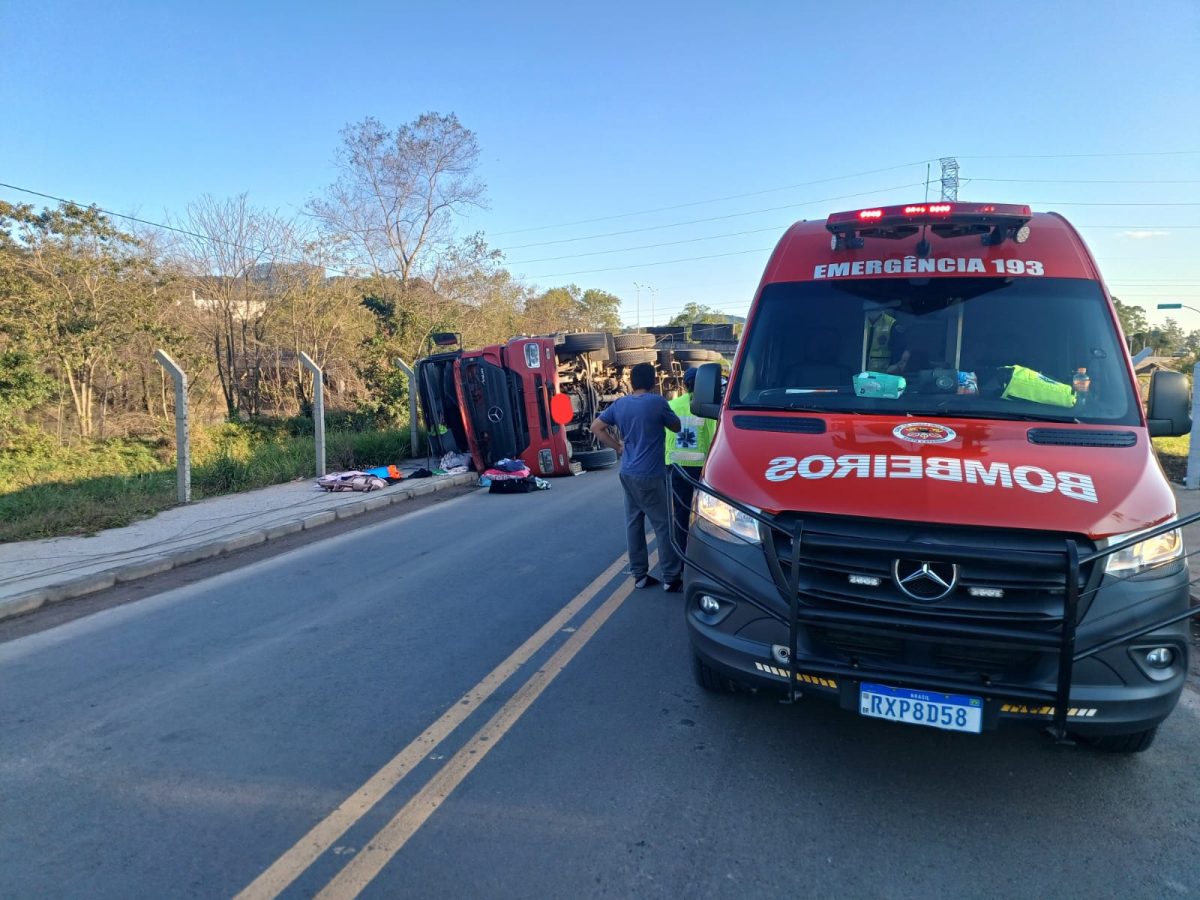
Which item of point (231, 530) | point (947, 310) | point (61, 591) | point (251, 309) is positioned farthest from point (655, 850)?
point (251, 309)

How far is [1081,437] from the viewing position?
11.2ft

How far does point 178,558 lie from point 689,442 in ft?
17.7

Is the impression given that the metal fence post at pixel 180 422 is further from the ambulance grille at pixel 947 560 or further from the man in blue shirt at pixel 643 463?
the ambulance grille at pixel 947 560

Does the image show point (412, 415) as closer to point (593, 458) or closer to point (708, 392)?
point (593, 458)

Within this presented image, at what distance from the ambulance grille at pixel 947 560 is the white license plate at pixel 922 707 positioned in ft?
1.06

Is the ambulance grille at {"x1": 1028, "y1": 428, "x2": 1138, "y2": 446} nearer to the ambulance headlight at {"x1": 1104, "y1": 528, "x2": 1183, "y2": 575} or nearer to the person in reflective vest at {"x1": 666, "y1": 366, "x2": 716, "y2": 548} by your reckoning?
the ambulance headlight at {"x1": 1104, "y1": 528, "x2": 1183, "y2": 575}

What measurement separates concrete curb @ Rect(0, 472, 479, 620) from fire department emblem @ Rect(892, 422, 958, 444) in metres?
6.81

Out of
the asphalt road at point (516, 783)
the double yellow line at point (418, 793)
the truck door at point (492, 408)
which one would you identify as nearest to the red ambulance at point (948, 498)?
the asphalt road at point (516, 783)

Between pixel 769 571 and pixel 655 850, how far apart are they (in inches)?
46.0

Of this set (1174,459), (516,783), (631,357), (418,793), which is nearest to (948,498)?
(516,783)

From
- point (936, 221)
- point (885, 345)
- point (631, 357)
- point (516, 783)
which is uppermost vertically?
point (936, 221)

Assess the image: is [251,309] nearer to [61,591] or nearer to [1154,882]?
[61,591]

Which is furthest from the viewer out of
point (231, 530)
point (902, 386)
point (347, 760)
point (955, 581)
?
point (231, 530)

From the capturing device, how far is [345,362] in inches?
876
